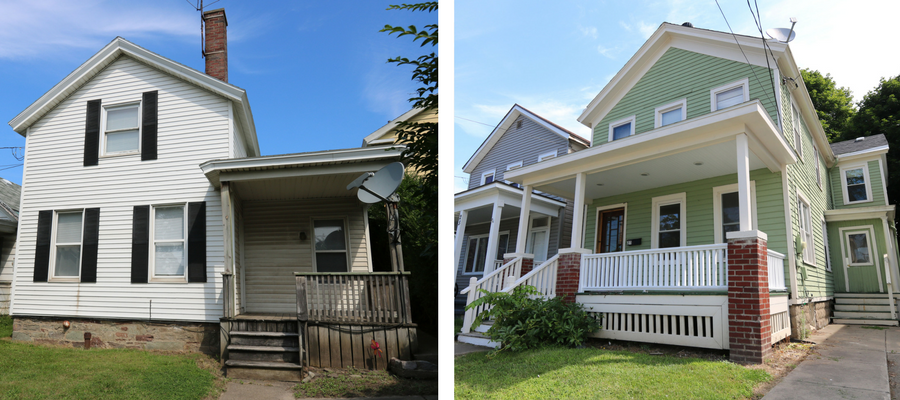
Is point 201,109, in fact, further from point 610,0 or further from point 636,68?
point 636,68

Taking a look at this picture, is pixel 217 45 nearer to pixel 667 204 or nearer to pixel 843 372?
pixel 667 204

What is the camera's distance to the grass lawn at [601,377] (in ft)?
10.4

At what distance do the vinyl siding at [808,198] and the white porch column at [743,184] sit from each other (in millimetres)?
1817

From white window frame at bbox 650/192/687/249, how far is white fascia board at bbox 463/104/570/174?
2.85 m

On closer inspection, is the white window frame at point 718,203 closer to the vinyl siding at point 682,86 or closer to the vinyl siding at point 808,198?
Result: the vinyl siding at point 808,198

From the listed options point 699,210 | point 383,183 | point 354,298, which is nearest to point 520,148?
point 699,210

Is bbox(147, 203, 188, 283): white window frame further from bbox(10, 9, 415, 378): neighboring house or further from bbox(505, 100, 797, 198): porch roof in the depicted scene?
bbox(505, 100, 797, 198): porch roof

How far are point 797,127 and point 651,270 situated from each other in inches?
159

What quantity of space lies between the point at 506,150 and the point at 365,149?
6.66 m

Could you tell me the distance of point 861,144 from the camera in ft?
29.8

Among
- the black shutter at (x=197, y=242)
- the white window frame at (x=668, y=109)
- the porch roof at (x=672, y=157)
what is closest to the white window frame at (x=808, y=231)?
the porch roof at (x=672, y=157)

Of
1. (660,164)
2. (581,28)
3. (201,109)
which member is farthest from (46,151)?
(660,164)

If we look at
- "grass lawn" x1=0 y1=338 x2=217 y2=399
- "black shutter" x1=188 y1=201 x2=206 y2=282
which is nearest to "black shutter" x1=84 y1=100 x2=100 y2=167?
"black shutter" x1=188 y1=201 x2=206 y2=282

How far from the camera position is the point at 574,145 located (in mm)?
9531
